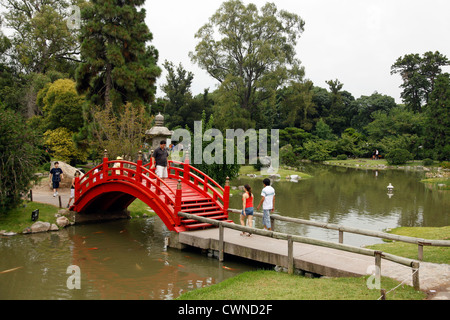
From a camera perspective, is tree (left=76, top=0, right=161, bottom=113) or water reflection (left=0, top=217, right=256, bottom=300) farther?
tree (left=76, top=0, right=161, bottom=113)

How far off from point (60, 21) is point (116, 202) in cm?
2366

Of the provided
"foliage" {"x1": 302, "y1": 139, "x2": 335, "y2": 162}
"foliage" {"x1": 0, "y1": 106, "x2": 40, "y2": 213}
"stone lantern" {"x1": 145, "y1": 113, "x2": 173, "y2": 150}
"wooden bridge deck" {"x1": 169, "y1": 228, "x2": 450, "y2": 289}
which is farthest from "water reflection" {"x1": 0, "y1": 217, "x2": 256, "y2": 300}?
"foliage" {"x1": 302, "y1": 139, "x2": 335, "y2": 162}

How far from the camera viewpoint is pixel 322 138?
58688 millimetres

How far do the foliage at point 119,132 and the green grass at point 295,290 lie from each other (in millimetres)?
13940

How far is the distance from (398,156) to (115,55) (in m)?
39.3

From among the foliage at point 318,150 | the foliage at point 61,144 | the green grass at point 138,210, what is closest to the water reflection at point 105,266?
the green grass at point 138,210

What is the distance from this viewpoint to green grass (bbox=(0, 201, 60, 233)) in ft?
47.8

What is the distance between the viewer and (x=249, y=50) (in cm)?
4256

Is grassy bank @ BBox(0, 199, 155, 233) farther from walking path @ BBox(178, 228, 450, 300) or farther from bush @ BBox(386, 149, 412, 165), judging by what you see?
bush @ BBox(386, 149, 412, 165)

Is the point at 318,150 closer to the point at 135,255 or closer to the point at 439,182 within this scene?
the point at 439,182

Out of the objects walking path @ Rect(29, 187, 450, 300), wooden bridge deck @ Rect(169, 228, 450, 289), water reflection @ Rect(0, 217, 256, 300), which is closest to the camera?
walking path @ Rect(29, 187, 450, 300)

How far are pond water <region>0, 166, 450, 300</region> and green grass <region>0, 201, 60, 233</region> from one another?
2.60ft

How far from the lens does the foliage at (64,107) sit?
91.7 ft
